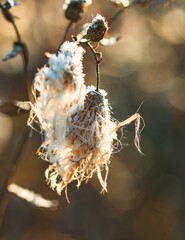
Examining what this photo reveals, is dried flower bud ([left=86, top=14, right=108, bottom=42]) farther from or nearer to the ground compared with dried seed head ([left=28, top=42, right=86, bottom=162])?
farther from the ground

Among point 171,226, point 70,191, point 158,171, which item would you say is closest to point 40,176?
point 70,191

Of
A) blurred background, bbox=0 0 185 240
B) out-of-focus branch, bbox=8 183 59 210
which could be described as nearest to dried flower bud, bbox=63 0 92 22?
out-of-focus branch, bbox=8 183 59 210

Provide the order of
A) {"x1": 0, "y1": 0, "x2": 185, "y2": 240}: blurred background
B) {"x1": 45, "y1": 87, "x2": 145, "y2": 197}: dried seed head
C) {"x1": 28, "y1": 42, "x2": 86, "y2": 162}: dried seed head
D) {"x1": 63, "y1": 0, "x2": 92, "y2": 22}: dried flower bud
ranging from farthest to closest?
1. {"x1": 0, "y1": 0, "x2": 185, "y2": 240}: blurred background
2. {"x1": 63, "y1": 0, "x2": 92, "y2": 22}: dried flower bud
3. {"x1": 45, "y1": 87, "x2": 145, "y2": 197}: dried seed head
4. {"x1": 28, "y1": 42, "x2": 86, "y2": 162}: dried seed head

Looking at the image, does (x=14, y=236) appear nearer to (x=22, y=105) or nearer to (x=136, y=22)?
(x=22, y=105)

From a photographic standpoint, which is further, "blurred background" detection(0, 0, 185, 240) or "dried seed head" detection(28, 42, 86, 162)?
"blurred background" detection(0, 0, 185, 240)

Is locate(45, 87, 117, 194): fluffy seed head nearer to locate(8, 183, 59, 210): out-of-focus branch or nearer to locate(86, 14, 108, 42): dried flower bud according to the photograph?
locate(86, 14, 108, 42): dried flower bud

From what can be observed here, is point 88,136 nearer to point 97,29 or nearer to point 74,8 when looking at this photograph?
point 97,29
